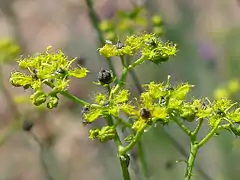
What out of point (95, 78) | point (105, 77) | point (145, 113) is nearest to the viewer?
point (145, 113)

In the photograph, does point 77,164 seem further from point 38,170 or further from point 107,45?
point 107,45

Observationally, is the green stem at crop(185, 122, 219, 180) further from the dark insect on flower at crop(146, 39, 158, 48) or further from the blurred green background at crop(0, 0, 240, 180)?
the blurred green background at crop(0, 0, 240, 180)

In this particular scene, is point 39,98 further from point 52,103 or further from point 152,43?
point 152,43

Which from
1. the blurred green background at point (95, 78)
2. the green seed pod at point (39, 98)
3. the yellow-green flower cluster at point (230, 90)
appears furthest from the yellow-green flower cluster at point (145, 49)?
the yellow-green flower cluster at point (230, 90)

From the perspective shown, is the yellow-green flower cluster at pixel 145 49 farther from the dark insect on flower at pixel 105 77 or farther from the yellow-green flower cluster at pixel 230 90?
the yellow-green flower cluster at pixel 230 90

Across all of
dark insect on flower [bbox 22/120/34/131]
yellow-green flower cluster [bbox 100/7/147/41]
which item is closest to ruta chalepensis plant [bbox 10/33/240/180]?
dark insect on flower [bbox 22/120/34/131]

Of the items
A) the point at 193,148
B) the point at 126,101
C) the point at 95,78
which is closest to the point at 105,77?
the point at 126,101
